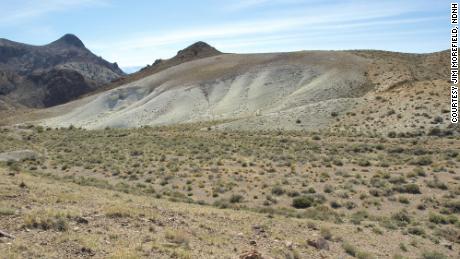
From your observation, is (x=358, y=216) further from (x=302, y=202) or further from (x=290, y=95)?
(x=290, y=95)

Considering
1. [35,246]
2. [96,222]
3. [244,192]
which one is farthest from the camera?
[244,192]

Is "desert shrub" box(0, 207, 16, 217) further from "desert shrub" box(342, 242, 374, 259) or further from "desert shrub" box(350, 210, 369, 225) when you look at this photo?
"desert shrub" box(350, 210, 369, 225)

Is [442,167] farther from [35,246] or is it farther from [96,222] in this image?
[35,246]

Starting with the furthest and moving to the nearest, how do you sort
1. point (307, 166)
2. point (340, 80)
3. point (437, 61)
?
point (437, 61) → point (340, 80) → point (307, 166)

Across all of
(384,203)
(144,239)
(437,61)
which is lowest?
(384,203)

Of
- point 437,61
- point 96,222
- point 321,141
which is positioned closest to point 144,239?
point 96,222

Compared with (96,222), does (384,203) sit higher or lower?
lower

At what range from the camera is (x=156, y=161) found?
36938 mm

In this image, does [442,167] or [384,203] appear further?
[442,167]

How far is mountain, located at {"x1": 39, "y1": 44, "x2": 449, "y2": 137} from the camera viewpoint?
181 feet

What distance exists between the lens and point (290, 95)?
250ft

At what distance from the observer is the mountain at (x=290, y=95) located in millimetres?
55156

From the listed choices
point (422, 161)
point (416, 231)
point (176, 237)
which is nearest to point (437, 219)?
point (416, 231)

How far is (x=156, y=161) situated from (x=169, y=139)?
45.5 ft
